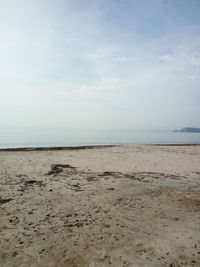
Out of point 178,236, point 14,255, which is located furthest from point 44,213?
point 178,236

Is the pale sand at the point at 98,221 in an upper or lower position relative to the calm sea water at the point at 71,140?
lower

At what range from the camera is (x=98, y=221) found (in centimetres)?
533

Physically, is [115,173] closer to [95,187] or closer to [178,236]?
[95,187]

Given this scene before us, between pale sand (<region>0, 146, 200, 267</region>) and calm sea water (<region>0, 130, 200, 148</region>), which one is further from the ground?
calm sea water (<region>0, 130, 200, 148</region>)

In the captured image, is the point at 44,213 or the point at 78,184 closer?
the point at 44,213

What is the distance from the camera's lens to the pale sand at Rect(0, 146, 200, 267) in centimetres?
397

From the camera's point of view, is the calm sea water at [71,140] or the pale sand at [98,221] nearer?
the pale sand at [98,221]

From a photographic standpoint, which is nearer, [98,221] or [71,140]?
[98,221]

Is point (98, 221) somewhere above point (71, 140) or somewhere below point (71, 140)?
below

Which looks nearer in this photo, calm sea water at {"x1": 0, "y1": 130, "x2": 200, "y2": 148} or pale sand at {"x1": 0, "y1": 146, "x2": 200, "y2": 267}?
pale sand at {"x1": 0, "y1": 146, "x2": 200, "y2": 267}

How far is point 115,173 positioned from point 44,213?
5516 millimetres

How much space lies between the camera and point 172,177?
10211 millimetres

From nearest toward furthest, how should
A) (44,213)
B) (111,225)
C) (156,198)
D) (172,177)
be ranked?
(111,225), (44,213), (156,198), (172,177)

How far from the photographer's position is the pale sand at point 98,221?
3966mm
